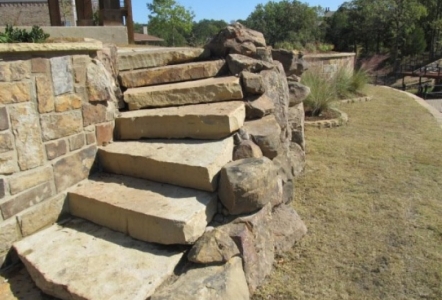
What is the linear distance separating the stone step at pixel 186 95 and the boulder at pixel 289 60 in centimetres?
163

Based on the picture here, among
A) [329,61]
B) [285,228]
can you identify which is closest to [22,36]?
[285,228]

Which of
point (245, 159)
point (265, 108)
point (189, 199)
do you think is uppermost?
point (265, 108)

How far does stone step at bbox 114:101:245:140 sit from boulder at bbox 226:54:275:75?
559 millimetres

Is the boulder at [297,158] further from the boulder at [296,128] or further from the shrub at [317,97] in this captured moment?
the shrub at [317,97]

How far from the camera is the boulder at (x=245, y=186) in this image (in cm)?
221

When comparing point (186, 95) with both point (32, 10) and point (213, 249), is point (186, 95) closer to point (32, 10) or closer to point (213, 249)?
point (213, 249)

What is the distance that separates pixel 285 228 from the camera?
2.66m

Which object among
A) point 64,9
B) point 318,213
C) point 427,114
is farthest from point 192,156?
point 64,9

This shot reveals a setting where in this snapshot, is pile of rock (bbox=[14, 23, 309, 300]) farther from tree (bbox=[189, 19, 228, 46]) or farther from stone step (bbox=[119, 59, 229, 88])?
tree (bbox=[189, 19, 228, 46])

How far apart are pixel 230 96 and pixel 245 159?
760 mm

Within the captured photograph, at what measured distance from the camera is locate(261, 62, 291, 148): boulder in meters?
3.32

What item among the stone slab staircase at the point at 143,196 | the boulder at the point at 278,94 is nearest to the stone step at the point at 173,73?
the stone slab staircase at the point at 143,196

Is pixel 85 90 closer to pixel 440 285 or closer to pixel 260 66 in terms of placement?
pixel 260 66

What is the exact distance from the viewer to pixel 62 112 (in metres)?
2.45
